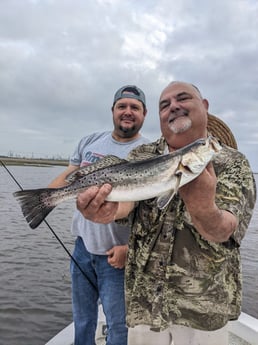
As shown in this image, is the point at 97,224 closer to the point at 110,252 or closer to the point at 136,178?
the point at 110,252

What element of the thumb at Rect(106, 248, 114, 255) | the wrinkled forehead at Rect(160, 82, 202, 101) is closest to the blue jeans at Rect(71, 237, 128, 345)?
the thumb at Rect(106, 248, 114, 255)

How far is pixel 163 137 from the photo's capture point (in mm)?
3371

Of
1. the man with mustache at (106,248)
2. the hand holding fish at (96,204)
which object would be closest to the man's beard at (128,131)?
the man with mustache at (106,248)

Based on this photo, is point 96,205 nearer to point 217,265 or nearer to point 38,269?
point 217,265

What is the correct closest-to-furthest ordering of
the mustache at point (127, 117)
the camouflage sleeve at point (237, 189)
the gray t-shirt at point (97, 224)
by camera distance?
the camouflage sleeve at point (237, 189), the gray t-shirt at point (97, 224), the mustache at point (127, 117)

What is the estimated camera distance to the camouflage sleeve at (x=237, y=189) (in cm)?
270

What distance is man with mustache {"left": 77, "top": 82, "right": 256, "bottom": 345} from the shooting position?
2.82m

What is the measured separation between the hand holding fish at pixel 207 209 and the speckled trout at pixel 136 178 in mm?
58

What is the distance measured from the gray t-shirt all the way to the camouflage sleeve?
4.76 ft

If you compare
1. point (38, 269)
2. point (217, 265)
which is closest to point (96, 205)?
point (217, 265)

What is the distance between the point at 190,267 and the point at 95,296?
190cm

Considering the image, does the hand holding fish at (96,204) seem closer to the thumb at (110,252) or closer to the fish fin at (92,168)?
the fish fin at (92,168)

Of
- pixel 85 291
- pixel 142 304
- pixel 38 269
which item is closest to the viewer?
pixel 142 304

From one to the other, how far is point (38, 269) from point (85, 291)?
7.07 meters
